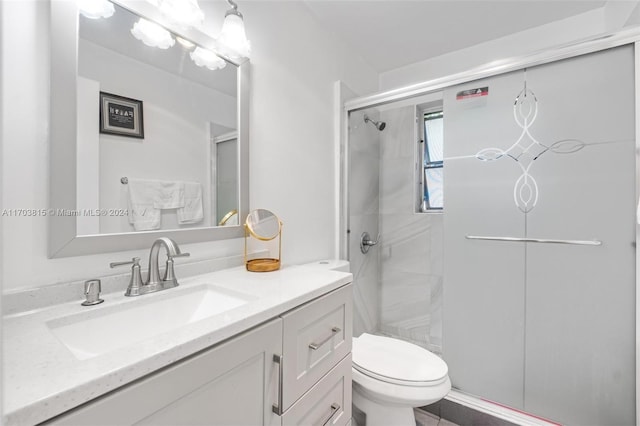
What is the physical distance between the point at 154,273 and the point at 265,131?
836mm

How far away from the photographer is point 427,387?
1.33m

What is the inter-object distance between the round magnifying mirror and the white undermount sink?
335 millimetres

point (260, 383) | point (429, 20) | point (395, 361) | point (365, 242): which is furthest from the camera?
point (365, 242)

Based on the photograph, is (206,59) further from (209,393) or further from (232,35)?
(209,393)

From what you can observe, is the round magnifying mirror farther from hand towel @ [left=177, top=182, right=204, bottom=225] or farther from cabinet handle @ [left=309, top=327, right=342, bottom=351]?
cabinet handle @ [left=309, top=327, right=342, bottom=351]

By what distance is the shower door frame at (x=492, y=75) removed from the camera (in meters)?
1.37

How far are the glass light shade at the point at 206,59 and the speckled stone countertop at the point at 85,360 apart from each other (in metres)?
0.90

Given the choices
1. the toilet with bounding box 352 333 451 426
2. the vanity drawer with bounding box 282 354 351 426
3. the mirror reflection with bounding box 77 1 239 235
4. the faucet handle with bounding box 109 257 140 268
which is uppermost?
the mirror reflection with bounding box 77 1 239 235

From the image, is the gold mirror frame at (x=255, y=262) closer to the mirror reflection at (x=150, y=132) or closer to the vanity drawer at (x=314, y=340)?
the mirror reflection at (x=150, y=132)

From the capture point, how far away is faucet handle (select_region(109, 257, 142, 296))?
986 mm

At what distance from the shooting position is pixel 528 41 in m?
2.14

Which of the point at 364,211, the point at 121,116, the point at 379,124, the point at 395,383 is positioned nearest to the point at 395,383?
the point at 395,383

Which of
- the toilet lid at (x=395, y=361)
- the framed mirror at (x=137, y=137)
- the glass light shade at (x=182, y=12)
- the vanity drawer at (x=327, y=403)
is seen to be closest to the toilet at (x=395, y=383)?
the toilet lid at (x=395, y=361)

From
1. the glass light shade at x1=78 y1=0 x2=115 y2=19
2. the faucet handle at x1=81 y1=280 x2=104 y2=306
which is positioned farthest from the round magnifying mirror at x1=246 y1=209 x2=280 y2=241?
the glass light shade at x1=78 y1=0 x2=115 y2=19
